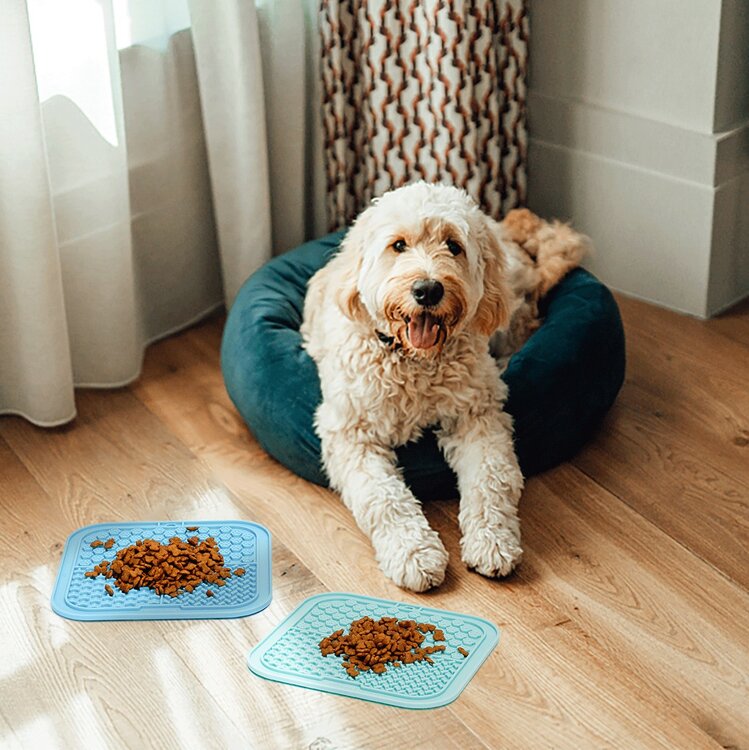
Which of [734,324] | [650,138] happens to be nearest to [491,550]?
[734,324]

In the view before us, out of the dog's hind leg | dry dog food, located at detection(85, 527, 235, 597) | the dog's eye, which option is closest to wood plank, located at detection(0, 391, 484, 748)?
dry dog food, located at detection(85, 527, 235, 597)

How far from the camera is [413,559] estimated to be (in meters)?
2.45

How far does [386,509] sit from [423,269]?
0.52m

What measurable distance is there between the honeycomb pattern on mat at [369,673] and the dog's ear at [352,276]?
0.61 meters

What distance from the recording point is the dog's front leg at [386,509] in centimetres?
245

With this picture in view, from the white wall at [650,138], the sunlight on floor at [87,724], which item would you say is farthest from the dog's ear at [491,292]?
the sunlight on floor at [87,724]

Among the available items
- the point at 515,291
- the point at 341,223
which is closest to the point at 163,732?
the point at 515,291

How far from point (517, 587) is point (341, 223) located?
4.74ft

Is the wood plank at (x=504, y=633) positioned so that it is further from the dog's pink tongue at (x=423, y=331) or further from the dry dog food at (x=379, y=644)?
the dog's pink tongue at (x=423, y=331)

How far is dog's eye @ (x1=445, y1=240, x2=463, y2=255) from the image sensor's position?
2.46 m

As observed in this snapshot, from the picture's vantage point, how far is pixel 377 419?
265 cm

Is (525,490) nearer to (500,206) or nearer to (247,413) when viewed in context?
(247,413)

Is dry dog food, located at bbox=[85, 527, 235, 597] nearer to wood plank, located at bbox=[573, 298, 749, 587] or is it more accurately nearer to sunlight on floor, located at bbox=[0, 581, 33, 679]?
sunlight on floor, located at bbox=[0, 581, 33, 679]

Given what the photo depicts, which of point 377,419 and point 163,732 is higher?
point 377,419
